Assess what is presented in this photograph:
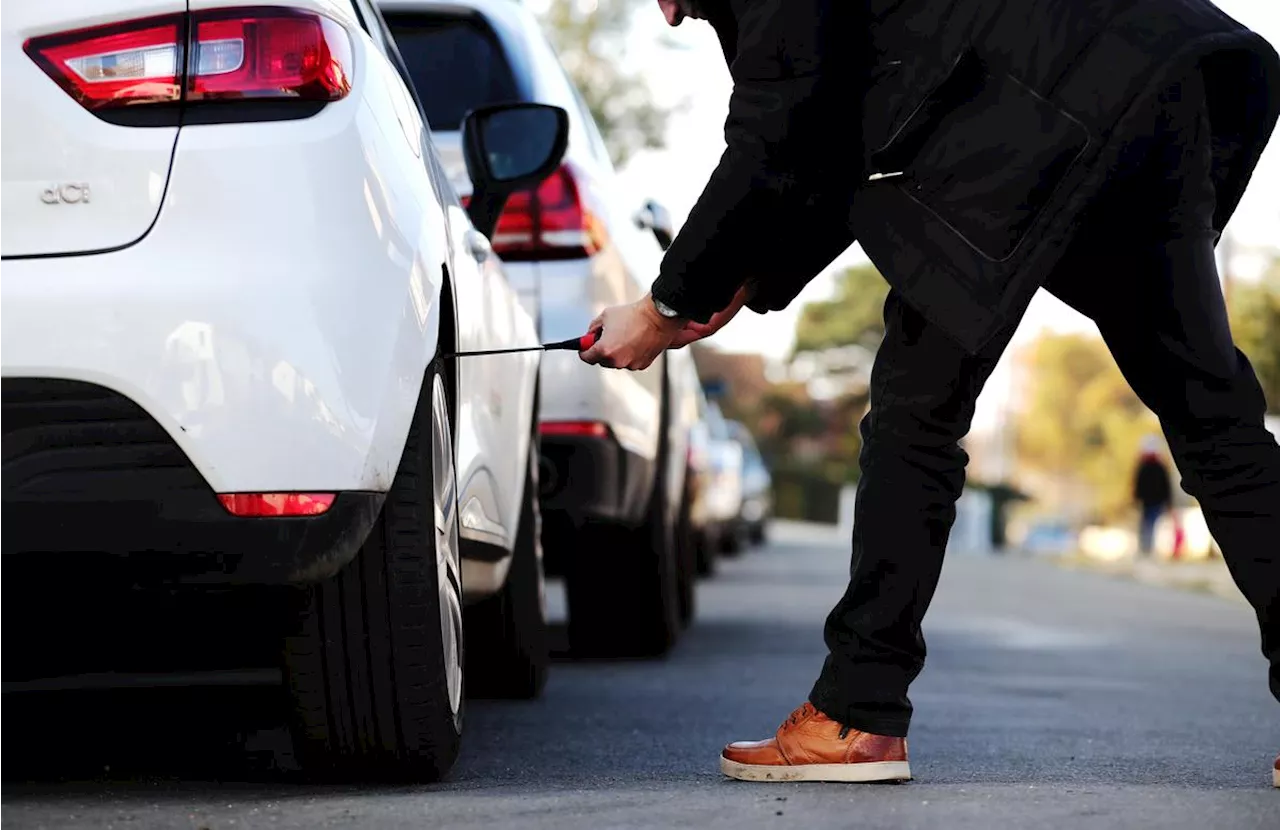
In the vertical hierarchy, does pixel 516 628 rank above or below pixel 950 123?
below

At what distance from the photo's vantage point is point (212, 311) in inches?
129

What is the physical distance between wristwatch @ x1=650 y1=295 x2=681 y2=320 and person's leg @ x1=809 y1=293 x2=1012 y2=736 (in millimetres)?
348

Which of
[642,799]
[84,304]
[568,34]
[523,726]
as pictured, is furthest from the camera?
[568,34]

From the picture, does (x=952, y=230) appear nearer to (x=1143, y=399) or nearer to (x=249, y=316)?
(x=1143, y=399)

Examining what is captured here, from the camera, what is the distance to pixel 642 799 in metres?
3.61

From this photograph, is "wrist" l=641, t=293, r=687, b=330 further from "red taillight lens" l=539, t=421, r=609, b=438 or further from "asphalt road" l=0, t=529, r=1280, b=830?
"red taillight lens" l=539, t=421, r=609, b=438

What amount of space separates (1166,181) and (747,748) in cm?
120

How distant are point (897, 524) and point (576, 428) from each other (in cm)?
264

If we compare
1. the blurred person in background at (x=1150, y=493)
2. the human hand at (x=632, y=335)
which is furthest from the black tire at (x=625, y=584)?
the blurred person in background at (x=1150, y=493)

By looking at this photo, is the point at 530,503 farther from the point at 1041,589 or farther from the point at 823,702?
the point at 1041,589

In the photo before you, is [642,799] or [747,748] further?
[747,748]

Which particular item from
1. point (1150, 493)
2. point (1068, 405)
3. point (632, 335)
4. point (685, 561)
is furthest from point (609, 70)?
point (1068, 405)

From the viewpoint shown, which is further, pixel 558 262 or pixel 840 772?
pixel 558 262

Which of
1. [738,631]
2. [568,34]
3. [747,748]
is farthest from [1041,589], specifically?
[747,748]
